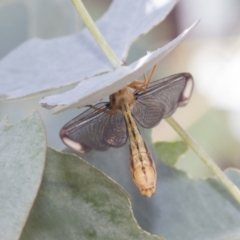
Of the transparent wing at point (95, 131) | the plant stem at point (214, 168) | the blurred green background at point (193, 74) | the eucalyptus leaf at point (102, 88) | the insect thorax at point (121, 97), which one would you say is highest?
the eucalyptus leaf at point (102, 88)

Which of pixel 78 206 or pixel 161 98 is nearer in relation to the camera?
pixel 78 206

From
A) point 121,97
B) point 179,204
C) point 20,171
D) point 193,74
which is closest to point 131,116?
point 121,97

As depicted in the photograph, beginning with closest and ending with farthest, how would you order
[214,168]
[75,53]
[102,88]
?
[102,88] < [214,168] < [75,53]

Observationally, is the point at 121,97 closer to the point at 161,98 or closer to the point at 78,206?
the point at 161,98

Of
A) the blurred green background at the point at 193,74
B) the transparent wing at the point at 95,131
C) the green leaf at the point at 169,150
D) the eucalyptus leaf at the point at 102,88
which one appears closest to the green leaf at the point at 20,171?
the eucalyptus leaf at the point at 102,88

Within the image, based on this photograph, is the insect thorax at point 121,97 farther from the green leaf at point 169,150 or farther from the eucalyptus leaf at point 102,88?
the eucalyptus leaf at point 102,88

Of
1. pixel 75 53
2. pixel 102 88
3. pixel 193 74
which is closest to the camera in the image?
pixel 102 88

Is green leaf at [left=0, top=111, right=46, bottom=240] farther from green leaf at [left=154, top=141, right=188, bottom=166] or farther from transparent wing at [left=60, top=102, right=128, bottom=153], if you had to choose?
green leaf at [left=154, top=141, right=188, bottom=166]
